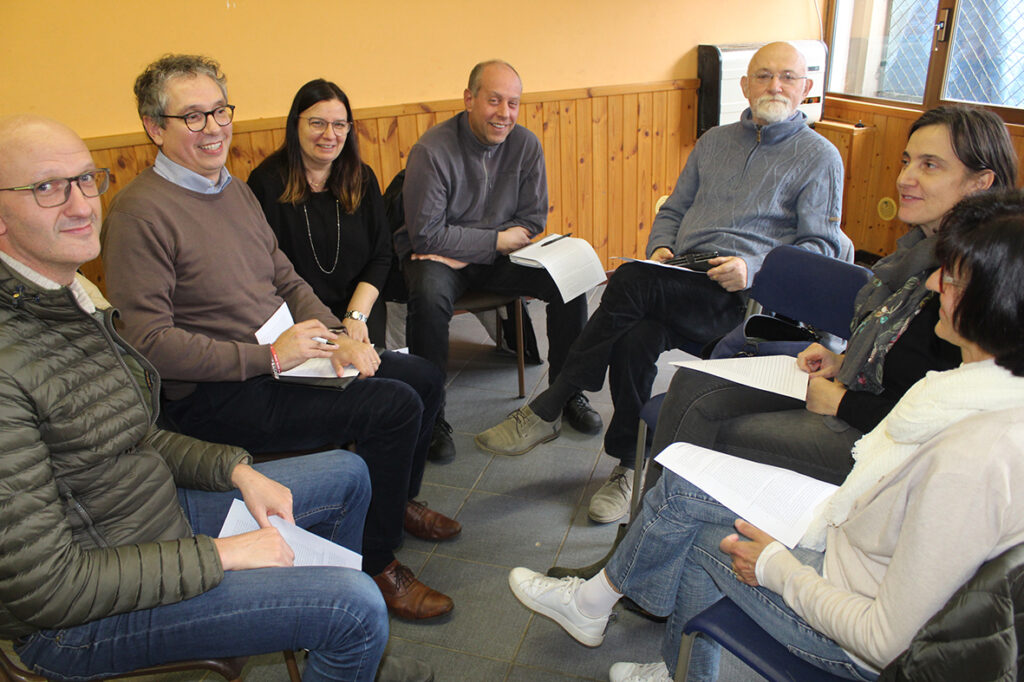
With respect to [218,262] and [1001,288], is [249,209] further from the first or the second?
[1001,288]

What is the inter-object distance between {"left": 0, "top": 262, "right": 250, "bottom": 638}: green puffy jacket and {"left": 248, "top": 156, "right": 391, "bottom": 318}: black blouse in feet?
3.61

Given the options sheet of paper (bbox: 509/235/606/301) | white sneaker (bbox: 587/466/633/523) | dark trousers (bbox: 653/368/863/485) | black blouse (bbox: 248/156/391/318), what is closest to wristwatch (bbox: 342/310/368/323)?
black blouse (bbox: 248/156/391/318)

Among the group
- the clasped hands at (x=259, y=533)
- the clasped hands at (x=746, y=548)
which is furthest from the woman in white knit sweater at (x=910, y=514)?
the clasped hands at (x=259, y=533)

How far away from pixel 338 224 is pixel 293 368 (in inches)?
28.5

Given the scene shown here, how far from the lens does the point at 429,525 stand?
215 cm

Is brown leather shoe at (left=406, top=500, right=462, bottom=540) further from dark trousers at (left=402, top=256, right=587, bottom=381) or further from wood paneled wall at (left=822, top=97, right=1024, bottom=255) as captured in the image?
wood paneled wall at (left=822, top=97, right=1024, bottom=255)

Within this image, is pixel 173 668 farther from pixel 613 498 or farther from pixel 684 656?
pixel 613 498

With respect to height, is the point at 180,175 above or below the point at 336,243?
above

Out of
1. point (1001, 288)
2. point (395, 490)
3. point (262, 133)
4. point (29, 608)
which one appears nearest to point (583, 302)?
point (395, 490)

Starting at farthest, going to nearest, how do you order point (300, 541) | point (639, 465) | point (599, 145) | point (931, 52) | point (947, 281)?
point (599, 145), point (931, 52), point (639, 465), point (300, 541), point (947, 281)

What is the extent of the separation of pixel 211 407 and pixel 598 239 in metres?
2.78

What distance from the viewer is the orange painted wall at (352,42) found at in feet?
9.30

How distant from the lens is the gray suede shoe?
254cm

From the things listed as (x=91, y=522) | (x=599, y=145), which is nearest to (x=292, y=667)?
(x=91, y=522)
